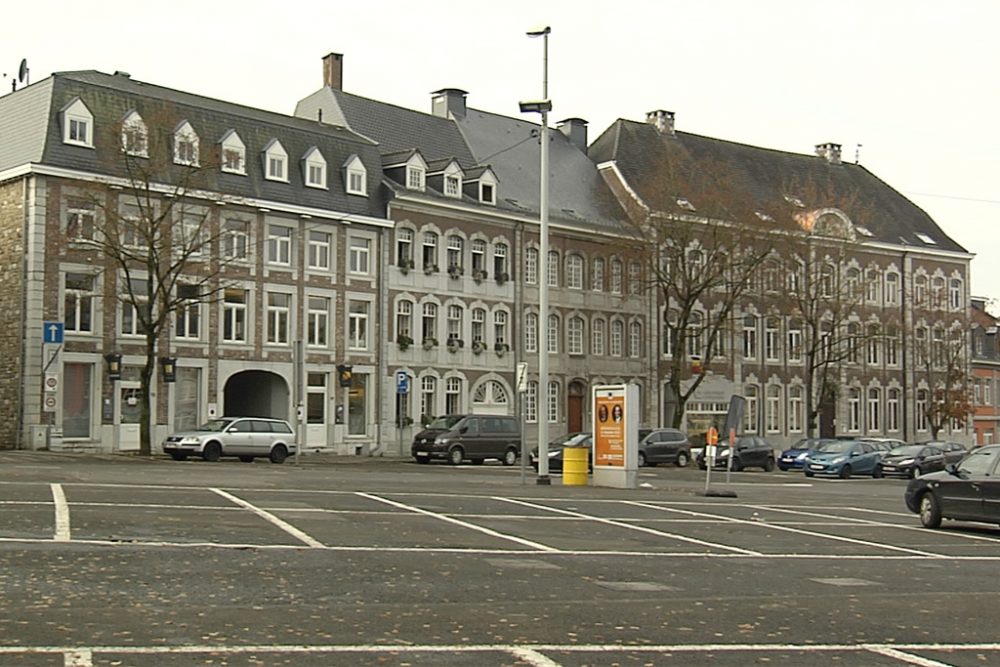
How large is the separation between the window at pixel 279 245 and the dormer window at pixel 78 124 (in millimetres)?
8410

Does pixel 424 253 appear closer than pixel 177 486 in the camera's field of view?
No

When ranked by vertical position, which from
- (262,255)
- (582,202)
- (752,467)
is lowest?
(752,467)

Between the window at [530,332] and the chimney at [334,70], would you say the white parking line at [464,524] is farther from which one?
the chimney at [334,70]

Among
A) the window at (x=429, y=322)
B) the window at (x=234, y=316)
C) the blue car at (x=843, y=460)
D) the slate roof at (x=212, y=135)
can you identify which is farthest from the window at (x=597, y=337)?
the window at (x=234, y=316)

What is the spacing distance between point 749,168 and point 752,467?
2632 cm

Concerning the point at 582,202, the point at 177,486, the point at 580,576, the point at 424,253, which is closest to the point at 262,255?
the point at 424,253

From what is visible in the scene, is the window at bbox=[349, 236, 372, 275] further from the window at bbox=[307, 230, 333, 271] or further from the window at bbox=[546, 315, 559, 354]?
the window at bbox=[546, 315, 559, 354]

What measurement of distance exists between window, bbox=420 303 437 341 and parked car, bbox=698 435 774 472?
13545mm

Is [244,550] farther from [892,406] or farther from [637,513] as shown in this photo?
[892,406]

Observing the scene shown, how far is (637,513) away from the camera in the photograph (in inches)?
951

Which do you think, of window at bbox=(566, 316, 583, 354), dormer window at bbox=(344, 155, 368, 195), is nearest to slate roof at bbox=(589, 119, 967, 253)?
window at bbox=(566, 316, 583, 354)

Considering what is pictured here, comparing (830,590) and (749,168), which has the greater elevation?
(749,168)

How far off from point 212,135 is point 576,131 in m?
25.8

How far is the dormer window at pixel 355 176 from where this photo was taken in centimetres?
5716
